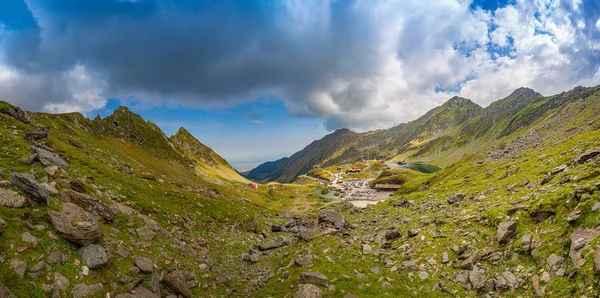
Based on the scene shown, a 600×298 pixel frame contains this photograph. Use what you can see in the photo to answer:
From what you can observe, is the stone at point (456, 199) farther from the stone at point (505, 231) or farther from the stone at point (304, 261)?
the stone at point (304, 261)

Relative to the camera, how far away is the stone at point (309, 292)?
1736 centimetres

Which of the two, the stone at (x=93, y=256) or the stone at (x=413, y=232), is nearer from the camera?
the stone at (x=93, y=256)

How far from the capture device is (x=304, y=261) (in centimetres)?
2398

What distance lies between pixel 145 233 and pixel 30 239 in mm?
10736

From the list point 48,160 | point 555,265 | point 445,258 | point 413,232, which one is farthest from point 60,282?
point 413,232

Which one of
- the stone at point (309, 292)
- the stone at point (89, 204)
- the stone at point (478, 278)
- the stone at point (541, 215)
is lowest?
the stone at point (309, 292)

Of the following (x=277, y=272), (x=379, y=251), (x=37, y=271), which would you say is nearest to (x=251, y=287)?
(x=277, y=272)

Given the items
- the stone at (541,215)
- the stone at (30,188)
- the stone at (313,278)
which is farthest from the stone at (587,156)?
the stone at (30,188)

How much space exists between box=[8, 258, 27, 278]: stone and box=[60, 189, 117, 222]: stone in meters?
9.11

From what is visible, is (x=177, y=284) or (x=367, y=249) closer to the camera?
(x=177, y=284)

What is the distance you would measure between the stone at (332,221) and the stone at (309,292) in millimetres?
18158

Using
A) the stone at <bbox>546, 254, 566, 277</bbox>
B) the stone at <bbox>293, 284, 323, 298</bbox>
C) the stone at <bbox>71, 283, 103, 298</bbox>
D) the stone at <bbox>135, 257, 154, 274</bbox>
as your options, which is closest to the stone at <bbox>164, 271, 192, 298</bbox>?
the stone at <bbox>135, 257, 154, 274</bbox>

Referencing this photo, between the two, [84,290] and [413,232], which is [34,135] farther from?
[413,232]

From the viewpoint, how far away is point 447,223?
84.9 feet
